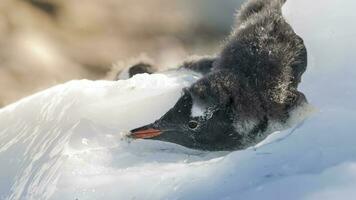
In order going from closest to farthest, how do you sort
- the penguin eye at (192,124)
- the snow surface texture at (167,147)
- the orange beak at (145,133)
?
the snow surface texture at (167,147), the orange beak at (145,133), the penguin eye at (192,124)

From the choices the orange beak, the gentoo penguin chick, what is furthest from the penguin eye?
the orange beak

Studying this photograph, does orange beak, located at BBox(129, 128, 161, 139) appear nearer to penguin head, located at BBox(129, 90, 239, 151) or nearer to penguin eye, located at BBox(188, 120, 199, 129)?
penguin head, located at BBox(129, 90, 239, 151)

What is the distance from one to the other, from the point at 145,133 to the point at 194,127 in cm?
19

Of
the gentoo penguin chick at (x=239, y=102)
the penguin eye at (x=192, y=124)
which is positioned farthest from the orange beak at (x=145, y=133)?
the penguin eye at (x=192, y=124)

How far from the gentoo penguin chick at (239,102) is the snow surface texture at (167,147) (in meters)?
0.07

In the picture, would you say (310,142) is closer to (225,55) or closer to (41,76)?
(225,55)

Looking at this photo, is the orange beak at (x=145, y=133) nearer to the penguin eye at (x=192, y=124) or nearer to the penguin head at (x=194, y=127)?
the penguin head at (x=194, y=127)

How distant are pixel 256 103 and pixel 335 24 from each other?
458mm

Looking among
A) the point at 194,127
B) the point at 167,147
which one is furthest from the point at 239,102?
the point at 167,147

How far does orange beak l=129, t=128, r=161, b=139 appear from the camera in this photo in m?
2.76

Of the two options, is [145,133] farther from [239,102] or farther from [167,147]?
[239,102]

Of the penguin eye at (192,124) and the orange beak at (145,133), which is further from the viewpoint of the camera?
the penguin eye at (192,124)

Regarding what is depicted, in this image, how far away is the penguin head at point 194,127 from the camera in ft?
9.37

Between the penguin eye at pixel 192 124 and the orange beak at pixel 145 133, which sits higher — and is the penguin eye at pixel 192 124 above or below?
above
